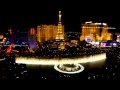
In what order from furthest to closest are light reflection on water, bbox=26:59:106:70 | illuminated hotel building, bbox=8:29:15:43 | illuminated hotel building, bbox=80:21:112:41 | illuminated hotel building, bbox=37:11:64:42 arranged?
1. illuminated hotel building, bbox=80:21:112:41
2. illuminated hotel building, bbox=37:11:64:42
3. illuminated hotel building, bbox=8:29:15:43
4. light reflection on water, bbox=26:59:106:70

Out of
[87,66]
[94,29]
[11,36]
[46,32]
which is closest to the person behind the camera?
[87,66]

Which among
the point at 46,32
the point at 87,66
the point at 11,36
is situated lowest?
the point at 87,66

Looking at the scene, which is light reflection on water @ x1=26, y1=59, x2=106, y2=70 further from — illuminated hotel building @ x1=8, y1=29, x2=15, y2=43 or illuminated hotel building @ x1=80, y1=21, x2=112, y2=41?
illuminated hotel building @ x1=80, y1=21, x2=112, y2=41

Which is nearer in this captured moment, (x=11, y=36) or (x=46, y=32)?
(x=11, y=36)

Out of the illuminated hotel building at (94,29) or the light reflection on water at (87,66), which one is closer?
the light reflection on water at (87,66)

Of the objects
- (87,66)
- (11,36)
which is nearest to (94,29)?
(11,36)

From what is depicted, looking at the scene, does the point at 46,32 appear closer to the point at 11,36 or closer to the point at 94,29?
the point at 11,36

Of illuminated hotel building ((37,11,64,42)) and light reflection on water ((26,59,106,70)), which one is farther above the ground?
illuminated hotel building ((37,11,64,42))

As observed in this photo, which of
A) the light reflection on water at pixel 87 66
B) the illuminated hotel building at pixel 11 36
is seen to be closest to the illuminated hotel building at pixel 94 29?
the illuminated hotel building at pixel 11 36

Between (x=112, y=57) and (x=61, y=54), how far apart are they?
5132 millimetres

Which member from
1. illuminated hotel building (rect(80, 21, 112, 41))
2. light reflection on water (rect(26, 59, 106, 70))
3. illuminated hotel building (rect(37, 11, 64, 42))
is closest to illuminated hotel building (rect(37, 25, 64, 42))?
illuminated hotel building (rect(37, 11, 64, 42))

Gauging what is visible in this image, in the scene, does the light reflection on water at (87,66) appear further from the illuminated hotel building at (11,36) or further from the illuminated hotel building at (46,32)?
the illuminated hotel building at (46,32)

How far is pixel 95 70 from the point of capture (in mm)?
14102

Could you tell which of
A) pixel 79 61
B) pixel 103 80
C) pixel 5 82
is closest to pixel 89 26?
pixel 79 61
